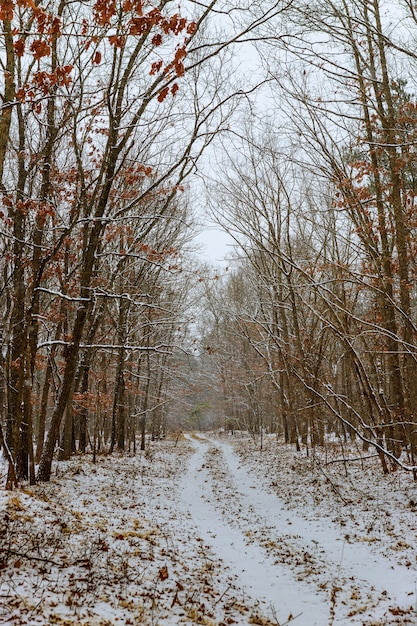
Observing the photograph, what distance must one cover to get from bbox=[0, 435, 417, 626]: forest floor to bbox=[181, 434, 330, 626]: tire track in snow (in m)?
0.02

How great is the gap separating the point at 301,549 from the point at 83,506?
3921 mm

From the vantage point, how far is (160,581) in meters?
4.81

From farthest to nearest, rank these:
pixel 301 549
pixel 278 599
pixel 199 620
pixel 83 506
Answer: pixel 83 506, pixel 301 549, pixel 278 599, pixel 199 620

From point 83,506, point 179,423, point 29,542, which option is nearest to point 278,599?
point 29,542

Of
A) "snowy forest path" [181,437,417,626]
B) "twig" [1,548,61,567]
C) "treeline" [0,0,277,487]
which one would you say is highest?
"treeline" [0,0,277,487]

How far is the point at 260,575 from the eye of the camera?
18.1 ft

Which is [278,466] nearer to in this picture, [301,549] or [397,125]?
[301,549]

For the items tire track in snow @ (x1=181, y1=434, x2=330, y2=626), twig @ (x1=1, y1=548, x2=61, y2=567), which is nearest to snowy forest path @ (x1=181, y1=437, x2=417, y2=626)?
tire track in snow @ (x1=181, y1=434, x2=330, y2=626)

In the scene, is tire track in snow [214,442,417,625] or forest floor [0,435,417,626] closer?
forest floor [0,435,417,626]

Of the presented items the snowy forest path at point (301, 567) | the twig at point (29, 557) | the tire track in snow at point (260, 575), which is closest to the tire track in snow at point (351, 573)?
the snowy forest path at point (301, 567)

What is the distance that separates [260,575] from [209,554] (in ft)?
3.20

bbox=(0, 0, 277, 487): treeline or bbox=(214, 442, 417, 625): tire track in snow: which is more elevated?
bbox=(0, 0, 277, 487): treeline

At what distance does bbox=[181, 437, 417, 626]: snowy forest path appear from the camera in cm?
446

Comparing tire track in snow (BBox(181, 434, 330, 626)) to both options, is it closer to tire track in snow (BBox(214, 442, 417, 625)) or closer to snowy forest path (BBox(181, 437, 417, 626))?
snowy forest path (BBox(181, 437, 417, 626))
